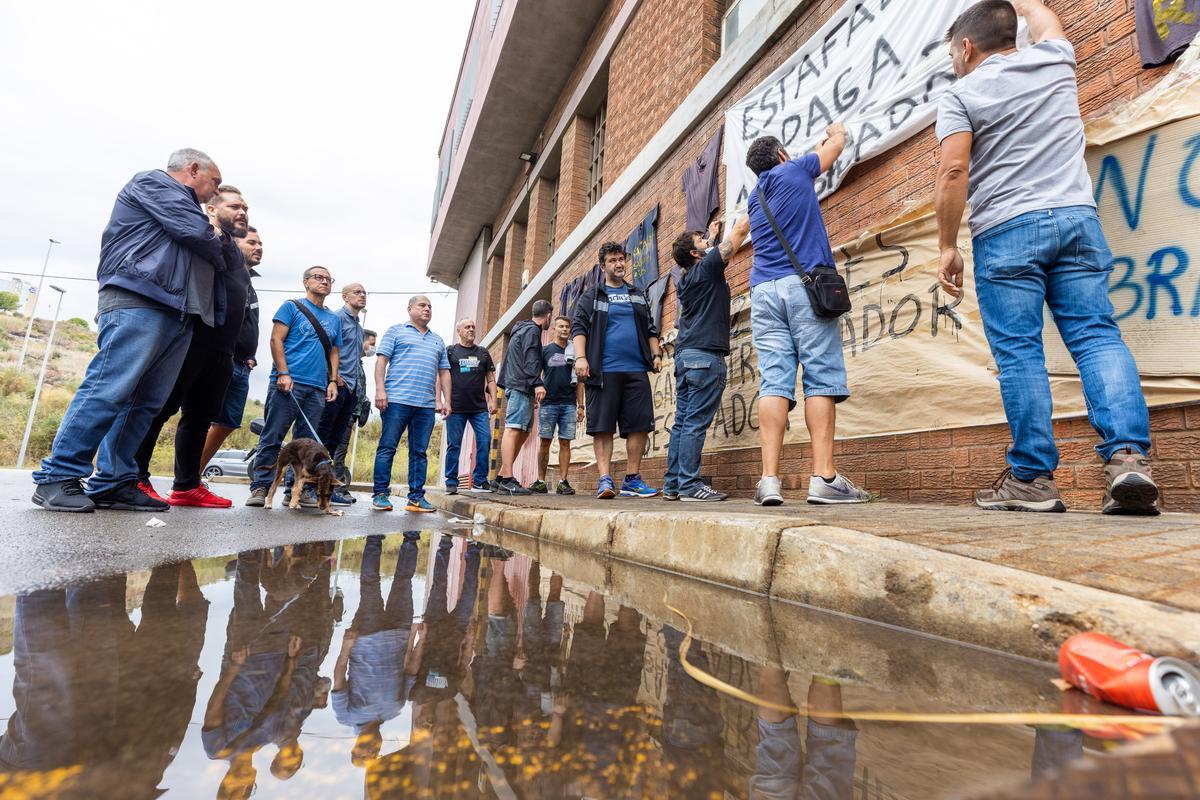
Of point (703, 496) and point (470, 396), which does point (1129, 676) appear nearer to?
point (703, 496)

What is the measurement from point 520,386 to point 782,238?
3.77m

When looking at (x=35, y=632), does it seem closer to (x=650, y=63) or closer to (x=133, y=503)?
(x=133, y=503)

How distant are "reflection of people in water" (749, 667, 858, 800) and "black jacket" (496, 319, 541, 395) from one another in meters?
5.58

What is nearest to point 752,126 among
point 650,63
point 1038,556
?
point 650,63

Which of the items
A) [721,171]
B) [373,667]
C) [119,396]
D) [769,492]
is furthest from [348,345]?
[373,667]

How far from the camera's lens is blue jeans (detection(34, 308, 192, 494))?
9.91 feet

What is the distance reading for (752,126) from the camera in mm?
5129

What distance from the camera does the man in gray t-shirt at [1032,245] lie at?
2.16 metres

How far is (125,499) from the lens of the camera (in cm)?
344

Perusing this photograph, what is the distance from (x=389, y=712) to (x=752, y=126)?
537 cm

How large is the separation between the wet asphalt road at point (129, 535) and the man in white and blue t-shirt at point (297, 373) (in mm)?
664

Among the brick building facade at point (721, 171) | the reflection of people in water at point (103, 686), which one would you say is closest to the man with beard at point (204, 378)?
the reflection of people in water at point (103, 686)

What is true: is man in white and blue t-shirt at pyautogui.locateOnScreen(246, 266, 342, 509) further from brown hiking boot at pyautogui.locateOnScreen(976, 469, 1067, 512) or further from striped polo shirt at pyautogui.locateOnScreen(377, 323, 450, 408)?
brown hiking boot at pyautogui.locateOnScreen(976, 469, 1067, 512)

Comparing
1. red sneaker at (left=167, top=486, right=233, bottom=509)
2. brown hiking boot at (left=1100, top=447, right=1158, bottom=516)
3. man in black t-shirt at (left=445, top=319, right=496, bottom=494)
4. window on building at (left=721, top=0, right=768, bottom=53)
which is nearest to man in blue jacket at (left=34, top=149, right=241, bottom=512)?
red sneaker at (left=167, top=486, right=233, bottom=509)
